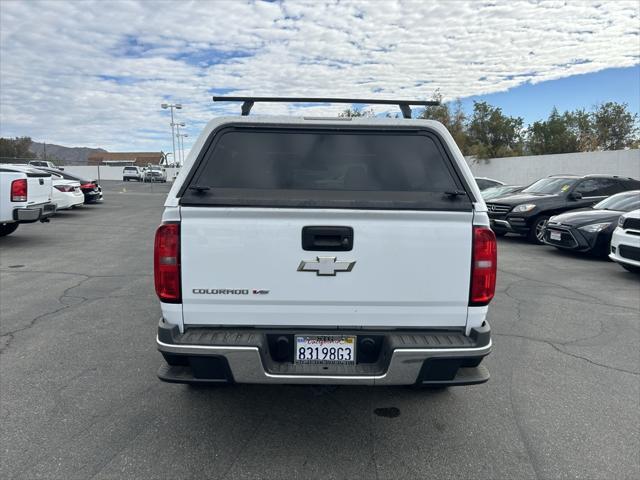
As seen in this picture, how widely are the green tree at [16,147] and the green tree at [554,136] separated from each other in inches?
2276

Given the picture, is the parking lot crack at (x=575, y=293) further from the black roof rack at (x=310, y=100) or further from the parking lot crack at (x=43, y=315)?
the parking lot crack at (x=43, y=315)

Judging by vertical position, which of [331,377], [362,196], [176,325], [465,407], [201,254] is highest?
[362,196]

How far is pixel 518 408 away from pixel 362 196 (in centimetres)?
210

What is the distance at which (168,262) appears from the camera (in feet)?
8.95

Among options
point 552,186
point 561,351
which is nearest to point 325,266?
point 561,351

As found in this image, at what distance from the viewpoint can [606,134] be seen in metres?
37.0

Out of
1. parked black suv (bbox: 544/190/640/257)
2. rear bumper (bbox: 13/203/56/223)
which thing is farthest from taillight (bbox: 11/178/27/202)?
parked black suv (bbox: 544/190/640/257)

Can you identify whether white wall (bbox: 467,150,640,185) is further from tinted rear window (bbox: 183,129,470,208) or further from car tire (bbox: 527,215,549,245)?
tinted rear window (bbox: 183,129,470,208)

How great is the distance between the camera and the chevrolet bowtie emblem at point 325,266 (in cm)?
274

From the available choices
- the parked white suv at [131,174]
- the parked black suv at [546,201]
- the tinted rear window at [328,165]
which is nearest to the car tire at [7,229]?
the tinted rear window at [328,165]

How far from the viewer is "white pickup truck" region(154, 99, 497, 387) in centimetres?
270

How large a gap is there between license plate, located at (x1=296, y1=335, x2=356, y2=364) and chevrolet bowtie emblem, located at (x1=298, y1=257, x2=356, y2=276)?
1.33ft

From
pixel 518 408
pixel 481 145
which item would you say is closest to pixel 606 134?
pixel 481 145

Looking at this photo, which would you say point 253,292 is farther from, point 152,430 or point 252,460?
point 152,430
